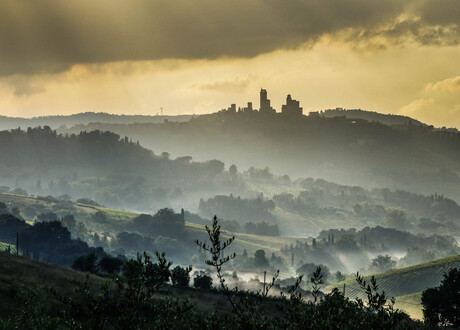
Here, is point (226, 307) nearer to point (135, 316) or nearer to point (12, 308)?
point (12, 308)

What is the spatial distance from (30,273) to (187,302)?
60754mm

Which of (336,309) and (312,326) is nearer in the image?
(312,326)

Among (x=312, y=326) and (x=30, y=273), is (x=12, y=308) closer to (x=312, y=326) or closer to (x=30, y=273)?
(x=30, y=273)

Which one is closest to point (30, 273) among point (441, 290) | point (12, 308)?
point (12, 308)

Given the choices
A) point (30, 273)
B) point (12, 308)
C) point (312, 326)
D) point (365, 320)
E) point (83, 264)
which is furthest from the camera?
point (83, 264)

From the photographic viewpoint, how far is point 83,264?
178 metres

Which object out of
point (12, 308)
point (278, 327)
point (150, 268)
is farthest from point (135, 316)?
point (12, 308)

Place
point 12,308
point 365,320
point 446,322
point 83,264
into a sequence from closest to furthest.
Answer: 1. point 365,320
2. point 12,308
3. point 446,322
4. point 83,264

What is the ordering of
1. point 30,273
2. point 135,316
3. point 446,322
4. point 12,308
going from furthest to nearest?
1. point 446,322
2. point 30,273
3. point 12,308
4. point 135,316

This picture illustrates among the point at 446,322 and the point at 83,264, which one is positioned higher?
the point at 83,264

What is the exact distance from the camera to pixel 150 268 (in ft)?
126

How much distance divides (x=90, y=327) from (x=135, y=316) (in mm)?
2598

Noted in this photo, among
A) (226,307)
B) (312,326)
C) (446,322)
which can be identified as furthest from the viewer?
(446,322)

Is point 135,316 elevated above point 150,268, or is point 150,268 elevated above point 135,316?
point 150,268
